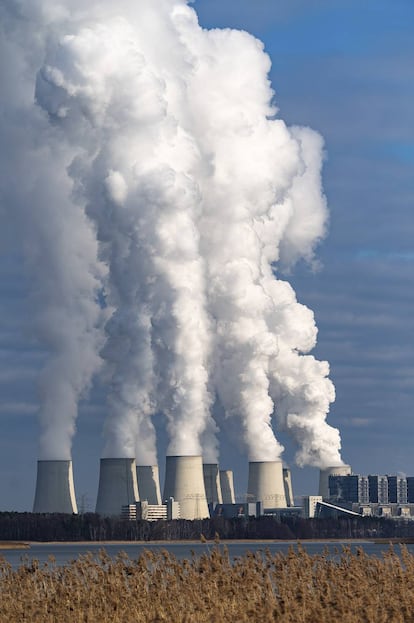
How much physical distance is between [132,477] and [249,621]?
82048 mm

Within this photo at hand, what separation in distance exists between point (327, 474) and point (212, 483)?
14.4 meters

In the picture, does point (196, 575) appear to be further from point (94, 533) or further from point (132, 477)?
point (94, 533)

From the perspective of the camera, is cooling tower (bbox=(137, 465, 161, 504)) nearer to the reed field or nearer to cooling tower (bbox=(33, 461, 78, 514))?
cooling tower (bbox=(33, 461, 78, 514))

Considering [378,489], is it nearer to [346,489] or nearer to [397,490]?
[397,490]

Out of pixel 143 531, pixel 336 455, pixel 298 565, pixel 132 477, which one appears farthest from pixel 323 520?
pixel 298 565

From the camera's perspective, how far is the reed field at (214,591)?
64.7 feet

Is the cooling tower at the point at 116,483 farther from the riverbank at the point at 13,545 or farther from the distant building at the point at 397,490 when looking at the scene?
the distant building at the point at 397,490

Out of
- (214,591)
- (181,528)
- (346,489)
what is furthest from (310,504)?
(214,591)

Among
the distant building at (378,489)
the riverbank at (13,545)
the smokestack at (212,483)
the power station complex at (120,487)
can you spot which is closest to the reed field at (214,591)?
the power station complex at (120,487)

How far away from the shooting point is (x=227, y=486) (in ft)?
449

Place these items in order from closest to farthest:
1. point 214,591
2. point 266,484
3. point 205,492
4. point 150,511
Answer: point 214,591
point 150,511
point 266,484
point 205,492

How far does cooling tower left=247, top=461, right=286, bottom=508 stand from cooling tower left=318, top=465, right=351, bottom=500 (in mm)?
10563

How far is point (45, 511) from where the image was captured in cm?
10400

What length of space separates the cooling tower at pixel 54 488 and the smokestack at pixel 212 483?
61.2 ft
